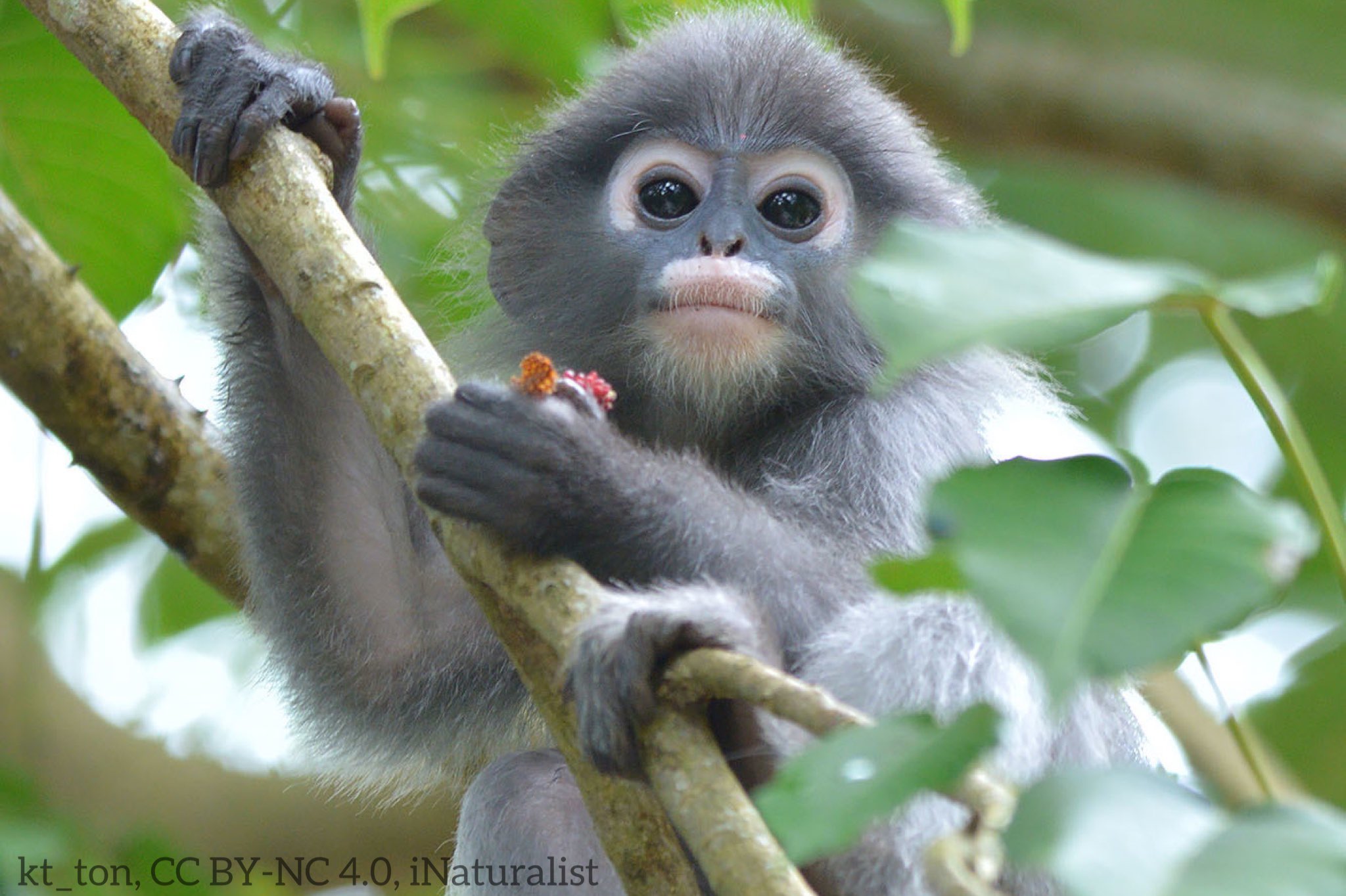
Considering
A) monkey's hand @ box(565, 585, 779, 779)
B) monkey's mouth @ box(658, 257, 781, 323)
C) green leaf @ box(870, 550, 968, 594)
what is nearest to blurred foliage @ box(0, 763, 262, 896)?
monkey's mouth @ box(658, 257, 781, 323)

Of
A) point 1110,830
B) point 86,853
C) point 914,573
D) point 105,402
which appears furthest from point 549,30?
point 1110,830

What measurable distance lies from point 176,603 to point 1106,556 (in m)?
5.40

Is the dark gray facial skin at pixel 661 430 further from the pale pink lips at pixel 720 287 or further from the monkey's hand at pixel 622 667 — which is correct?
the monkey's hand at pixel 622 667

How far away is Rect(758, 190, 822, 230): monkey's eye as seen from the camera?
4496mm

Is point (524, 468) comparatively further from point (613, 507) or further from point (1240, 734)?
point (1240, 734)

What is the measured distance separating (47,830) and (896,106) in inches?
139

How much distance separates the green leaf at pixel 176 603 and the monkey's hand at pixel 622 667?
3996 millimetres

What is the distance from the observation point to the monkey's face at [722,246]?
167 inches

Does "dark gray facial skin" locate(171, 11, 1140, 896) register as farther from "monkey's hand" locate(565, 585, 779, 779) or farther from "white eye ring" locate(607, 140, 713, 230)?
"monkey's hand" locate(565, 585, 779, 779)

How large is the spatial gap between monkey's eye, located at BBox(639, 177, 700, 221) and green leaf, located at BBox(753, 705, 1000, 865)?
2.85 m

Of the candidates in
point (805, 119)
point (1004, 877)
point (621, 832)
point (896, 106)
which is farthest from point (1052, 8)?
point (621, 832)

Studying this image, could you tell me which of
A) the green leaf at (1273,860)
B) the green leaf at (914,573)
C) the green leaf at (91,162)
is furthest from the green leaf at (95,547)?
the green leaf at (1273,860)

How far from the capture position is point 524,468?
10.6 ft

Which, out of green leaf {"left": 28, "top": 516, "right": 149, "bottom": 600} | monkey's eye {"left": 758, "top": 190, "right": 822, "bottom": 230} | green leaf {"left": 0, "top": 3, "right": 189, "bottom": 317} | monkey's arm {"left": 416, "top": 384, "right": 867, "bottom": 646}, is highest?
green leaf {"left": 0, "top": 3, "right": 189, "bottom": 317}
